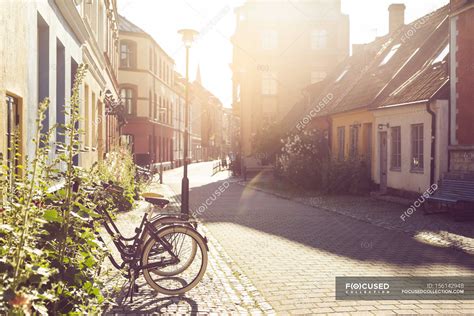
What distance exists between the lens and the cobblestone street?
5492 millimetres

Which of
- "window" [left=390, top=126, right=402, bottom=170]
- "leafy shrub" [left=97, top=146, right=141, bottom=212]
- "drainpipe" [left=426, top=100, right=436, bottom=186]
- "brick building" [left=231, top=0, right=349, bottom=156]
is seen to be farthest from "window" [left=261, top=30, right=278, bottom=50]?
"drainpipe" [left=426, top=100, right=436, bottom=186]

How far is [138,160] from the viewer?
30297 mm

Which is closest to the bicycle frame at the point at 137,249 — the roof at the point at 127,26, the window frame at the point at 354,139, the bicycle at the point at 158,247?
the bicycle at the point at 158,247

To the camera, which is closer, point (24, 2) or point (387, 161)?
point (24, 2)

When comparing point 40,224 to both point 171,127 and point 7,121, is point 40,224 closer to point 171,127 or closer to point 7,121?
point 7,121

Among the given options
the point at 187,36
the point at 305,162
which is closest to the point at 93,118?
the point at 187,36

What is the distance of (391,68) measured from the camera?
845 inches

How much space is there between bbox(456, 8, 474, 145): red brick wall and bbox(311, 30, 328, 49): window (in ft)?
94.4

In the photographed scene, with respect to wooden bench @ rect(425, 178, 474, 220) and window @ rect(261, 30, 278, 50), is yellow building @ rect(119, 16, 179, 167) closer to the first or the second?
window @ rect(261, 30, 278, 50)

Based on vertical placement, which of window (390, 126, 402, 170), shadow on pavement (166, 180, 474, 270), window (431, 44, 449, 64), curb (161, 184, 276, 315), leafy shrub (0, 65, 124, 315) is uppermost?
window (431, 44, 449, 64)

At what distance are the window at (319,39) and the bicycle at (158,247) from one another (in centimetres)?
3828

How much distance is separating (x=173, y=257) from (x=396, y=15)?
25.1 meters

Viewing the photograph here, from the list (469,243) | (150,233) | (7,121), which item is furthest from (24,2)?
(469,243)

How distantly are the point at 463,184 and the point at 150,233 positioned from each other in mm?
9733
